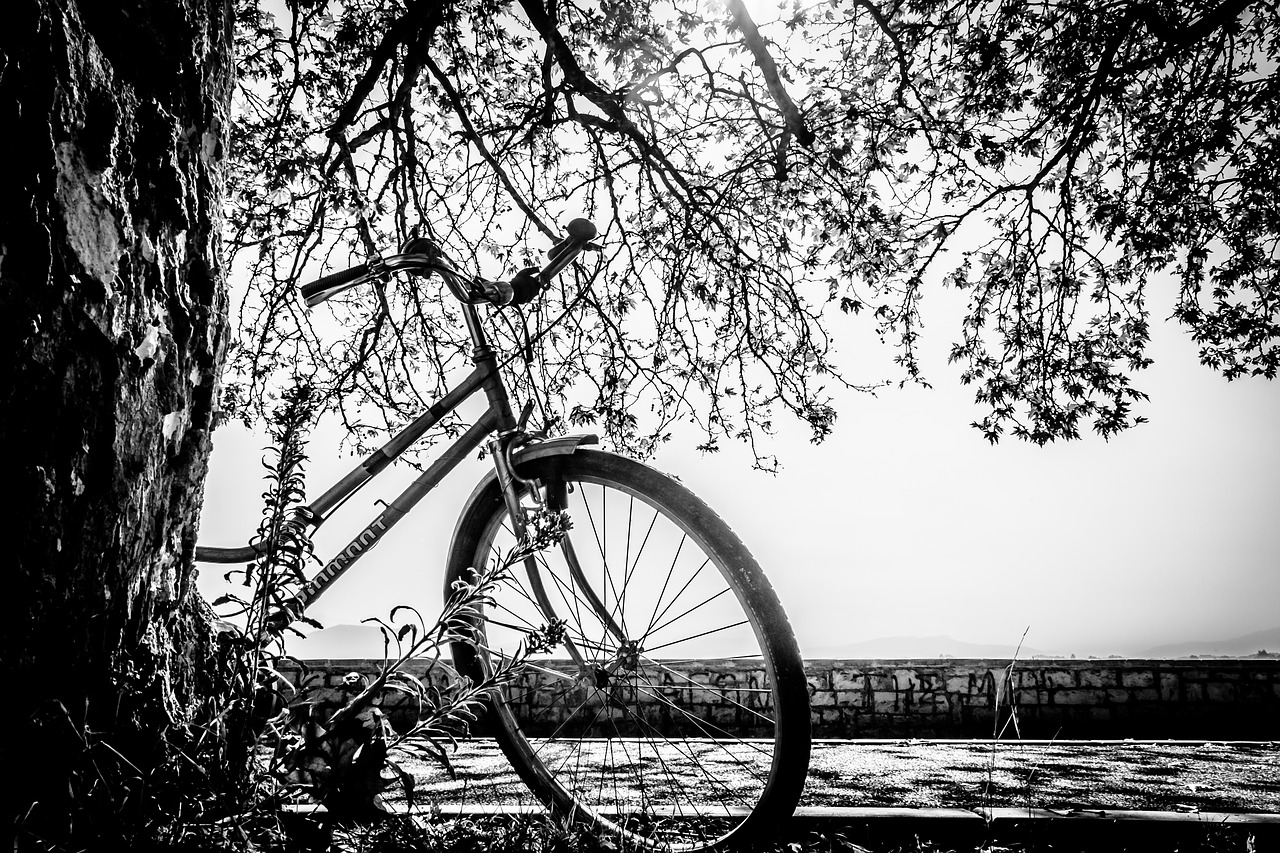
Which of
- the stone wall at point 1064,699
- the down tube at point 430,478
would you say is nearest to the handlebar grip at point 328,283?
the down tube at point 430,478

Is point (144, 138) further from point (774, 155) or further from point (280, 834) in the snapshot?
point (774, 155)

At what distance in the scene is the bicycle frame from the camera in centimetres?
177

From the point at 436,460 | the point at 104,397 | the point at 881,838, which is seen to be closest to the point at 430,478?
the point at 436,460

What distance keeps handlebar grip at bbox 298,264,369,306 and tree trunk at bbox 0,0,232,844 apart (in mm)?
736

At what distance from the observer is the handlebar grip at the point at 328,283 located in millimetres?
1814

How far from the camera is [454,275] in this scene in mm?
1895

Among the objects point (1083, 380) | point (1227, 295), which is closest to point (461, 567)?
point (1083, 380)

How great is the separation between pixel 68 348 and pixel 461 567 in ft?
3.50

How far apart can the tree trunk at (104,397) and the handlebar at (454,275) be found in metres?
0.76

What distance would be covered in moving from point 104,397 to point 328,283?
1.01m

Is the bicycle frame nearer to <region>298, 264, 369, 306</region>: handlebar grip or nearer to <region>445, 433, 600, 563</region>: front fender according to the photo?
<region>445, 433, 600, 563</region>: front fender

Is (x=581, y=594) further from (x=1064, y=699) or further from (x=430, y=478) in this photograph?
(x=1064, y=699)

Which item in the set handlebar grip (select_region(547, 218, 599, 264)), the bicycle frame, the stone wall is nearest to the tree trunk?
the bicycle frame

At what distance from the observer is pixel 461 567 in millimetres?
1759
